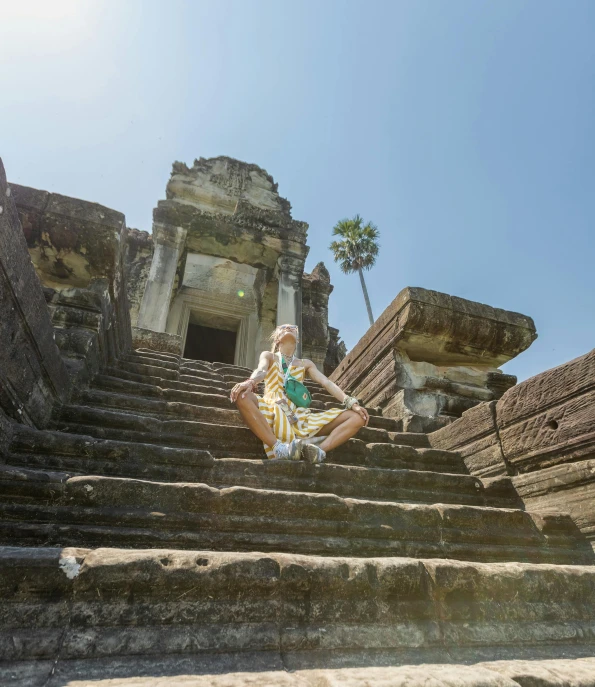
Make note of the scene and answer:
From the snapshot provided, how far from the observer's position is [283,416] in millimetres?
3076

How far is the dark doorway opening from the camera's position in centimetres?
1316

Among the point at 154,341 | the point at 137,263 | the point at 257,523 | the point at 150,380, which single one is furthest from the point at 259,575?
the point at 137,263

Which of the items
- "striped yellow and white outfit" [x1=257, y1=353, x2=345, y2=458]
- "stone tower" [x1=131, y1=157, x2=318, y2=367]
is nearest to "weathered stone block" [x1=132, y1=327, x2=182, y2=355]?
"stone tower" [x1=131, y1=157, x2=318, y2=367]

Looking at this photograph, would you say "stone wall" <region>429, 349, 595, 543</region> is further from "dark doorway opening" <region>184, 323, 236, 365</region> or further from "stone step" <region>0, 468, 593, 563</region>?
"dark doorway opening" <region>184, 323, 236, 365</region>

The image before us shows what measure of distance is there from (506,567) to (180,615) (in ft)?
4.52

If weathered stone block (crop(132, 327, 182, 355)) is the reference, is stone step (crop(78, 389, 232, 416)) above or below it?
below

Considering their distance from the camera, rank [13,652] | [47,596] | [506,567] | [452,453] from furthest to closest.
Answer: [452,453] → [506,567] → [47,596] → [13,652]

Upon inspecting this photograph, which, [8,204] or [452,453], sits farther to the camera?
[452,453]

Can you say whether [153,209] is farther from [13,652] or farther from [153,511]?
[13,652]

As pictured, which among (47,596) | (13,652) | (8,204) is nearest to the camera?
(13,652)

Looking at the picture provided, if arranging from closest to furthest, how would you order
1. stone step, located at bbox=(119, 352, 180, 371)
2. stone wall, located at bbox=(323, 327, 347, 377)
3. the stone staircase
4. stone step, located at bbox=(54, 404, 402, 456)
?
1. the stone staircase
2. stone step, located at bbox=(54, 404, 402, 456)
3. stone step, located at bbox=(119, 352, 180, 371)
4. stone wall, located at bbox=(323, 327, 347, 377)

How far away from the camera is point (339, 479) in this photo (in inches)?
104

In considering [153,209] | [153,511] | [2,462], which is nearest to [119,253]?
[2,462]

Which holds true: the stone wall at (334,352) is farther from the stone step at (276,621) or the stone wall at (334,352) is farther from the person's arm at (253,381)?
the stone step at (276,621)
